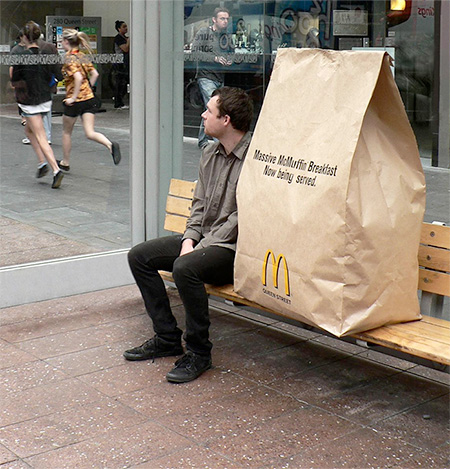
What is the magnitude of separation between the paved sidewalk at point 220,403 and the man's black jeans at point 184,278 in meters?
0.21

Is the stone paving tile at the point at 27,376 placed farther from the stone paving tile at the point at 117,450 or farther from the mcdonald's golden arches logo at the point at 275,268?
the mcdonald's golden arches logo at the point at 275,268

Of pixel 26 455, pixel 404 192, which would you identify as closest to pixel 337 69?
pixel 404 192

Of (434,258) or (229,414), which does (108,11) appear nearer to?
(434,258)

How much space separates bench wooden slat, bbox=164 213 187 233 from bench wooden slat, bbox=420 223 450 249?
174 centimetres

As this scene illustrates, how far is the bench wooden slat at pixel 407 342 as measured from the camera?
139 inches

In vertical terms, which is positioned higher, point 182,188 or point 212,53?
point 212,53

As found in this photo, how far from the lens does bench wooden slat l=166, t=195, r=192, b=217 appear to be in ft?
17.6

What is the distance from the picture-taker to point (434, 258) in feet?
13.3

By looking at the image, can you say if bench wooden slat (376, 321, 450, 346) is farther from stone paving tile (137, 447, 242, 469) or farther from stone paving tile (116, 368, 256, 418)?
stone paving tile (137, 447, 242, 469)

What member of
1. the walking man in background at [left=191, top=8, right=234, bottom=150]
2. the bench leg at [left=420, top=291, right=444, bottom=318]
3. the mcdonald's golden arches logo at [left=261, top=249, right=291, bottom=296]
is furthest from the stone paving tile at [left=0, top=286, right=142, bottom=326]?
the bench leg at [left=420, top=291, right=444, bottom=318]

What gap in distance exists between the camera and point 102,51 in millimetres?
5637

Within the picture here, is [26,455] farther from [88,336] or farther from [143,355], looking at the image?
[88,336]

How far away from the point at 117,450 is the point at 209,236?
4.49ft

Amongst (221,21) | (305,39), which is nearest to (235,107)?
(305,39)
